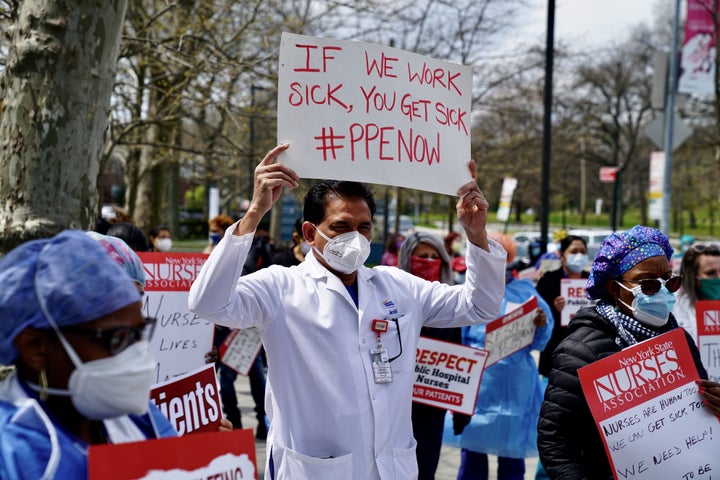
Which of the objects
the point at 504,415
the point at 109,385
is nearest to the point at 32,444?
the point at 109,385

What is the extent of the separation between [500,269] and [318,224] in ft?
2.51

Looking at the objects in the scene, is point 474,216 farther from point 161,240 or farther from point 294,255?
point 161,240

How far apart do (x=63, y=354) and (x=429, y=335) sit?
136 inches

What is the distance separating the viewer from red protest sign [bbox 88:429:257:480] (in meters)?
1.68

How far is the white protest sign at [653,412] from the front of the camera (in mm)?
2914

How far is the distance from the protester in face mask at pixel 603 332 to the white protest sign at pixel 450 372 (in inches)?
64.4

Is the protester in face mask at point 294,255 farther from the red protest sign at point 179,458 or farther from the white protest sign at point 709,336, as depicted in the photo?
the red protest sign at point 179,458

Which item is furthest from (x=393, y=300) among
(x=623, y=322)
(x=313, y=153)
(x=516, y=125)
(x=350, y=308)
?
(x=516, y=125)

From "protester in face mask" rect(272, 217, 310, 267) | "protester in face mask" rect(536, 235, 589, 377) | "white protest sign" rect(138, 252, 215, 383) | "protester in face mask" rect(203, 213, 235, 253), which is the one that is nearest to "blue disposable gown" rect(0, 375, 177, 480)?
"white protest sign" rect(138, 252, 215, 383)

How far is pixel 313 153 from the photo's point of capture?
3.17 metres

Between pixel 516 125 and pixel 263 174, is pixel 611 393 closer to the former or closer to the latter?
pixel 263 174

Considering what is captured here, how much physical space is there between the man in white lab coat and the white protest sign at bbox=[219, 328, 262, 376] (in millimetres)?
4055

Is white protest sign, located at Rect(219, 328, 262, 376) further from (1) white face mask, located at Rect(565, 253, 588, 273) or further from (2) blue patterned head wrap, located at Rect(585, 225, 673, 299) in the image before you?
(2) blue patterned head wrap, located at Rect(585, 225, 673, 299)

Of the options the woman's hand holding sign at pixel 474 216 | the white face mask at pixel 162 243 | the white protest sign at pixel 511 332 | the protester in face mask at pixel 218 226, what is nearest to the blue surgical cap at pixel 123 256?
the woman's hand holding sign at pixel 474 216
